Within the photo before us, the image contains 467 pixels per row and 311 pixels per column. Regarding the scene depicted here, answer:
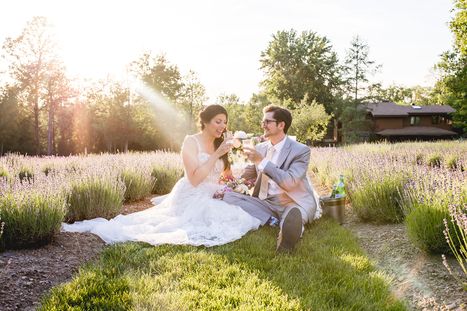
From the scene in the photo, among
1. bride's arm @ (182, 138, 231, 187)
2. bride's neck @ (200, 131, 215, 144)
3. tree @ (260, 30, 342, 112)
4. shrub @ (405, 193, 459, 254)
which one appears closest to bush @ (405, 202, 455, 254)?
shrub @ (405, 193, 459, 254)

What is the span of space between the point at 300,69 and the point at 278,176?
148ft

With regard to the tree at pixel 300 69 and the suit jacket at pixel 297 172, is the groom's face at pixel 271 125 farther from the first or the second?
the tree at pixel 300 69

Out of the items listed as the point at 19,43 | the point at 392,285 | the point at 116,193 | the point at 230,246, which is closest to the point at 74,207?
the point at 116,193

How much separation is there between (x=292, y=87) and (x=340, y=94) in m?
5.88

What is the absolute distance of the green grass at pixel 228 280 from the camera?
10.5ft

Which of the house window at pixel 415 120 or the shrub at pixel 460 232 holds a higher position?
the house window at pixel 415 120

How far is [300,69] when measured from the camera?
48312mm

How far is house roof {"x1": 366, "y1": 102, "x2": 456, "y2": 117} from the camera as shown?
45844mm

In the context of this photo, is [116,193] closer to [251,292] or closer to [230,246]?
[230,246]

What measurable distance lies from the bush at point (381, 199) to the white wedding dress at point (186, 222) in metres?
1.81

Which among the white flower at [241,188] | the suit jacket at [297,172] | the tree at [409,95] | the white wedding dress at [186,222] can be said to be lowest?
the white wedding dress at [186,222]

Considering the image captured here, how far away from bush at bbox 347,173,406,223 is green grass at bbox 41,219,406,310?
4.31 ft

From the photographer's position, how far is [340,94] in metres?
47.5

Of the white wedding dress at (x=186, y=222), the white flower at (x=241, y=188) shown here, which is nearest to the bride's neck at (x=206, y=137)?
the white wedding dress at (x=186, y=222)
